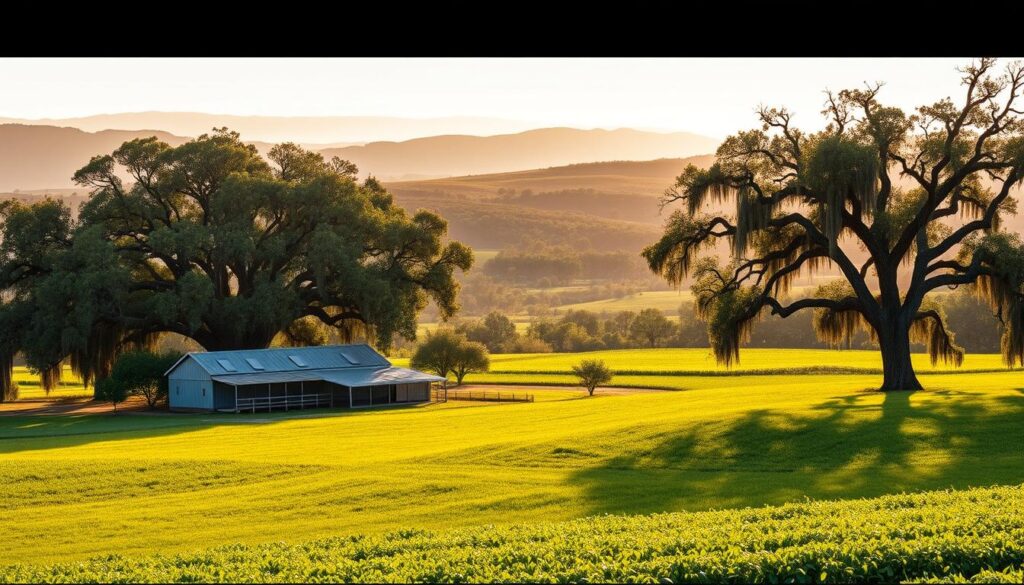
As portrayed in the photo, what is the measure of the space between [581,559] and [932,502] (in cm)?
755

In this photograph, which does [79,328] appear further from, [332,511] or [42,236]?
[332,511]

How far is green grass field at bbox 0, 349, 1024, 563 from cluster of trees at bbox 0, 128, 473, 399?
59.0ft

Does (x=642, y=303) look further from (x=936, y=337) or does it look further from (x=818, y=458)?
(x=818, y=458)

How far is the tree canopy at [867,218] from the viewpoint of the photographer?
43469mm

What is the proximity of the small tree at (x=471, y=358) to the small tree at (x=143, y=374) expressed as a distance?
1733cm

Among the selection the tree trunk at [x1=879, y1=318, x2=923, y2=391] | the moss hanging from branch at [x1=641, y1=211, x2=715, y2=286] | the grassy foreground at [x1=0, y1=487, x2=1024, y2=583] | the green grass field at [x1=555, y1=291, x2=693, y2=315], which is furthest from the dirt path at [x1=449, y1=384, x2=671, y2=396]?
the green grass field at [x1=555, y1=291, x2=693, y2=315]

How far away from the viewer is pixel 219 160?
7119 centimetres

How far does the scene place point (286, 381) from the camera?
6306 centimetres

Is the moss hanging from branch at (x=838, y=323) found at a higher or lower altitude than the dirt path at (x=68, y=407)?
higher

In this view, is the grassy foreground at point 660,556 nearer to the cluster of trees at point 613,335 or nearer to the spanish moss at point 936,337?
the spanish moss at point 936,337

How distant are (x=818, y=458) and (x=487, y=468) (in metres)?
8.21

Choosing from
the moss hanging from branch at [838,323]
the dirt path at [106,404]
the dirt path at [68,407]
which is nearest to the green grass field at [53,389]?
the dirt path at [68,407]

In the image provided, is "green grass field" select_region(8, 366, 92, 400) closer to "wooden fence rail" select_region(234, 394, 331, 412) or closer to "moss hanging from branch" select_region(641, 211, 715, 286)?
"wooden fence rail" select_region(234, 394, 331, 412)
